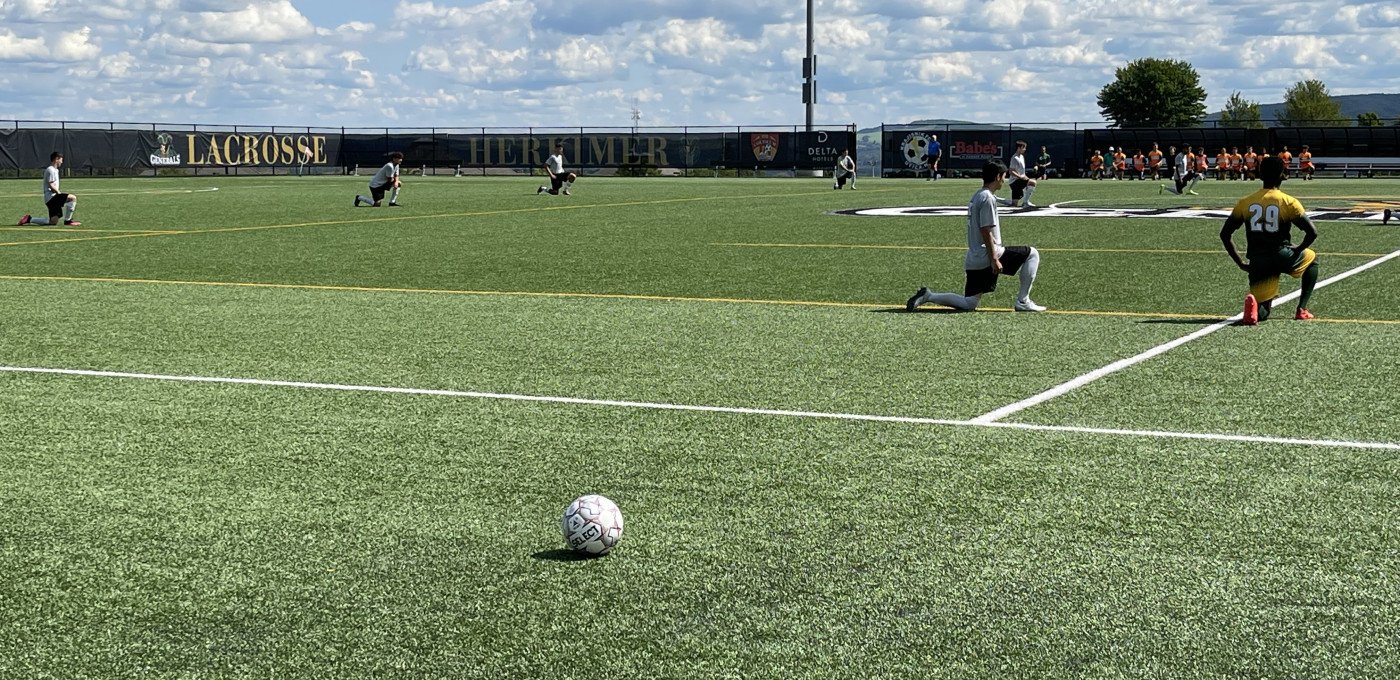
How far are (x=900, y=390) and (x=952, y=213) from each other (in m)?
22.9

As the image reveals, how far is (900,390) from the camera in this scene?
8953 mm

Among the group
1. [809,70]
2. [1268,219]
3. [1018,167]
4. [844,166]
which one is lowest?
[844,166]

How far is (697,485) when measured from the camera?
21.2 feet

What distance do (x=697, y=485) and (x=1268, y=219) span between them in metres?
7.18

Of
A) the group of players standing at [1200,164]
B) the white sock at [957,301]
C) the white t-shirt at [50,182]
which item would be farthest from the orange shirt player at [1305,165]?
the white sock at [957,301]

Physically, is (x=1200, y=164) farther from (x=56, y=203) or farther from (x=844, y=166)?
(x=56, y=203)

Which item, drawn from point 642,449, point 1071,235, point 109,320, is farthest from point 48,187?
point 642,449

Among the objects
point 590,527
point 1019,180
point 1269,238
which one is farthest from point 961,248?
point 590,527

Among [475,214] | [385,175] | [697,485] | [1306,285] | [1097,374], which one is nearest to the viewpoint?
[697,485]

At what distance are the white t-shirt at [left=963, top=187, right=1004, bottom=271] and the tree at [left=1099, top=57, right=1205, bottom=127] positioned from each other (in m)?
138

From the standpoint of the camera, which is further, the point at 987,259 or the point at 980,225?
the point at 987,259

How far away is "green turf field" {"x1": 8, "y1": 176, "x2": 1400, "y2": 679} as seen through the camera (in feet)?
14.8

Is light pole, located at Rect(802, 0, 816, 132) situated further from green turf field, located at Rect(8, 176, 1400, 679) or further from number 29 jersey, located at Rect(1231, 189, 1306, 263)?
number 29 jersey, located at Rect(1231, 189, 1306, 263)

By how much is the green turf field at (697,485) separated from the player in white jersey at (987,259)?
235mm
